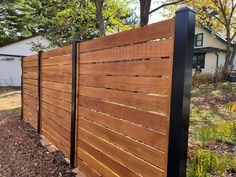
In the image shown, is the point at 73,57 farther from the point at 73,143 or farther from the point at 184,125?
the point at 184,125

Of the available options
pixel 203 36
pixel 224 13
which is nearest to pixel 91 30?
pixel 224 13

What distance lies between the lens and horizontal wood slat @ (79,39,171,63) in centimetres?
202

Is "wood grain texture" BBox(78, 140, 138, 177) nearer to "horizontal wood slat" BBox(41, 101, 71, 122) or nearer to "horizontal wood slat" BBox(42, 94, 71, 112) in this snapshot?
"horizontal wood slat" BBox(41, 101, 71, 122)

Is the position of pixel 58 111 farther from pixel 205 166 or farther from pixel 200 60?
A: pixel 200 60

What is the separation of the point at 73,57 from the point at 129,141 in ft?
5.63

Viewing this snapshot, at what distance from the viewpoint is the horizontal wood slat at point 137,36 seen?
2.01 meters

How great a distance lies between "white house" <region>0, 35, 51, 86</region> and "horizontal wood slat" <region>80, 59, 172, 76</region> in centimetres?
1603

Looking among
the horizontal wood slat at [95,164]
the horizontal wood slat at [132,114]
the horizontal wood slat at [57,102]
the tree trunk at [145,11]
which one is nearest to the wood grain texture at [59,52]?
the horizontal wood slat at [57,102]

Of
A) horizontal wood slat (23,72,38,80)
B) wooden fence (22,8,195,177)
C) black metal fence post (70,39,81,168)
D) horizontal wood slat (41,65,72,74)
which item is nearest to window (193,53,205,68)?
horizontal wood slat (23,72,38,80)

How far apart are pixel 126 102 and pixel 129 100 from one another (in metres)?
0.06

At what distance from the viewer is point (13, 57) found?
1877cm

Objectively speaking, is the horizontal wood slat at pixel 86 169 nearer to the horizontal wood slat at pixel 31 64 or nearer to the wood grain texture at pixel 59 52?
the wood grain texture at pixel 59 52

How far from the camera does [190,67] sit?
1.88 m

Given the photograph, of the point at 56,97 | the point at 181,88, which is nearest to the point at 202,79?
the point at 56,97
